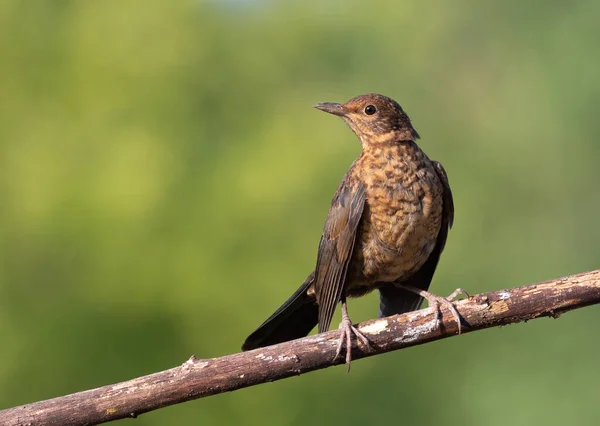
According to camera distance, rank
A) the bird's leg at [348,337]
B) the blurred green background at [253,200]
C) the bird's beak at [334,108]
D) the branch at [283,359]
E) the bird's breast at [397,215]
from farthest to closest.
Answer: the blurred green background at [253,200]
the bird's beak at [334,108]
the bird's breast at [397,215]
the bird's leg at [348,337]
the branch at [283,359]

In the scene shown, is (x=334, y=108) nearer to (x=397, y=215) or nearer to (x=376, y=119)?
(x=376, y=119)

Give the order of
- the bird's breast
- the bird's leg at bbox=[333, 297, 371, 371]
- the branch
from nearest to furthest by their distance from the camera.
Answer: the branch < the bird's leg at bbox=[333, 297, 371, 371] < the bird's breast

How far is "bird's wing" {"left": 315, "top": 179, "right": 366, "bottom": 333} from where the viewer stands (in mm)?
4477

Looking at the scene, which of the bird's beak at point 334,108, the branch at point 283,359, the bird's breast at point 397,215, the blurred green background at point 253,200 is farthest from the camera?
the blurred green background at point 253,200

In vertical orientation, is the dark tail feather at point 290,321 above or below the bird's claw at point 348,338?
below

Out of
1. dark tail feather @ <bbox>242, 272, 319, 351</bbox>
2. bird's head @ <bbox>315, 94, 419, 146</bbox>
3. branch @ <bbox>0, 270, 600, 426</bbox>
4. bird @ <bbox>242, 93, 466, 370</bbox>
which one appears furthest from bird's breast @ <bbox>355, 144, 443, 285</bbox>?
branch @ <bbox>0, 270, 600, 426</bbox>

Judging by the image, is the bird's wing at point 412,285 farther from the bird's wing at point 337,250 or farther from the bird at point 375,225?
the bird's wing at point 337,250

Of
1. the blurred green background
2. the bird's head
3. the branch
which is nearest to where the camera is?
the branch

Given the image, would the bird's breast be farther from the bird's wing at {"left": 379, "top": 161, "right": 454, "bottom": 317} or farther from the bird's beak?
the bird's beak

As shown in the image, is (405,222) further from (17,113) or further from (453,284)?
(17,113)

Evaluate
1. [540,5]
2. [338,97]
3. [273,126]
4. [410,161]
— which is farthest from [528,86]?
[410,161]

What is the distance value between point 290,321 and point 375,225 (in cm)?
73

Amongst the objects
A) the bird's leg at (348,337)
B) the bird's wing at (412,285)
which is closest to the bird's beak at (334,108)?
the bird's wing at (412,285)

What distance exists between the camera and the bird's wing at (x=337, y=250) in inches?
176
